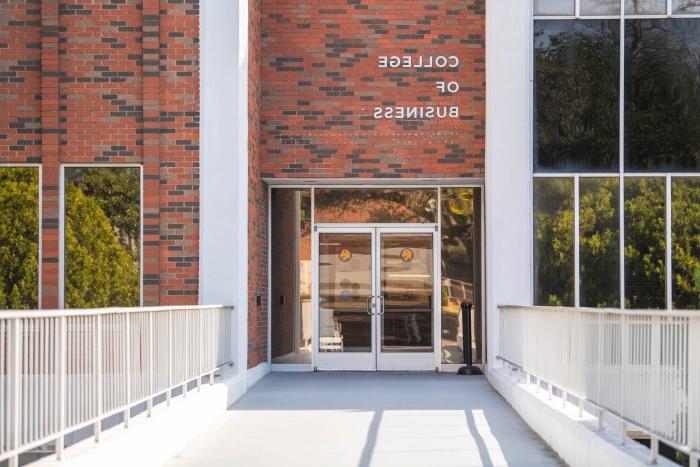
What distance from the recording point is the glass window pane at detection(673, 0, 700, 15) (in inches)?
650

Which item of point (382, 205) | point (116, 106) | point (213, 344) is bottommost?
point (213, 344)

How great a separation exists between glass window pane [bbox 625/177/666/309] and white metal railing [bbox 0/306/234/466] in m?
8.00

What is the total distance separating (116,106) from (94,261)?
220cm

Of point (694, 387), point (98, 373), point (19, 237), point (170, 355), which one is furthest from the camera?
point (19, 237)

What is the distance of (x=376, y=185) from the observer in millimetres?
18109

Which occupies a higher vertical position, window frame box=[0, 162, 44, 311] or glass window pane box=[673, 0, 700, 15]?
glass window pane box=[673, 0, 700, 15]

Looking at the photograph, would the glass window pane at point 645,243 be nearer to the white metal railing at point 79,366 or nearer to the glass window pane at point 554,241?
the glass window pane at point 554,241

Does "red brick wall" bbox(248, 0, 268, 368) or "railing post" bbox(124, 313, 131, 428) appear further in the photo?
"red brick wall" bbox(248, 0, 268, 368)

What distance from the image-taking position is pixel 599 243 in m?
16.3

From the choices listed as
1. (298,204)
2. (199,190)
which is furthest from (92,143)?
(298,204)

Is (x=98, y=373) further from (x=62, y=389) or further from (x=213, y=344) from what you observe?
(x=213, y=344)

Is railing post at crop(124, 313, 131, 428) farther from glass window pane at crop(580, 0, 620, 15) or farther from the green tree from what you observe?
glass window pane at crop(580, 0, 620, 15)

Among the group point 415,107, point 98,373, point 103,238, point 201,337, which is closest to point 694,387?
point 98,373

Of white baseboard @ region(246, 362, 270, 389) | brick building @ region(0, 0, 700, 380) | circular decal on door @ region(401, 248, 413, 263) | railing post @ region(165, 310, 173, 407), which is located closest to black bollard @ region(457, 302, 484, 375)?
brick building @ region(0, 0, 700, 380)
